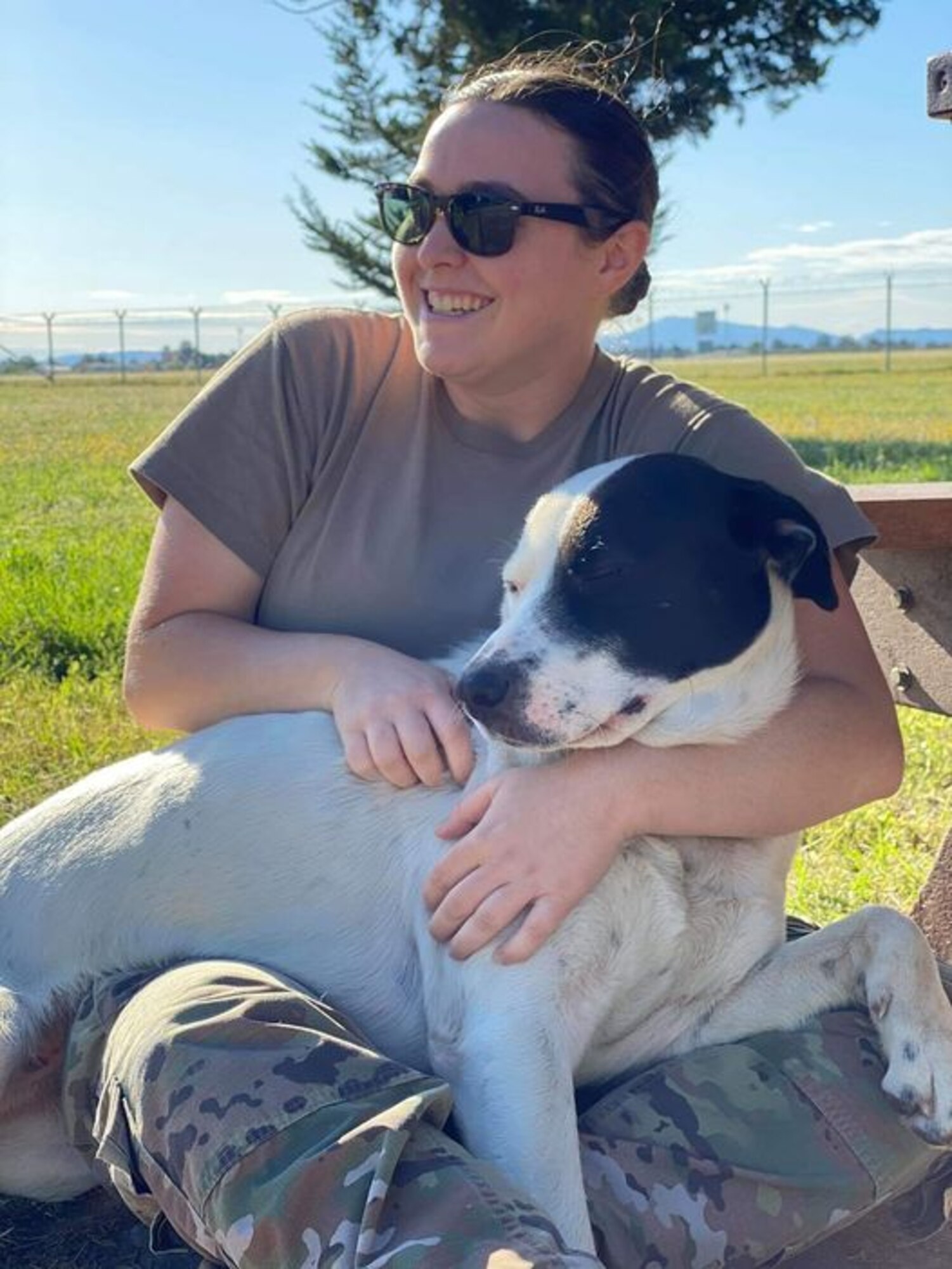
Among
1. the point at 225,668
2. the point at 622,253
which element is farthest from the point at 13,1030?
the point at 622,253

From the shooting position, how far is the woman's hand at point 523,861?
211cm

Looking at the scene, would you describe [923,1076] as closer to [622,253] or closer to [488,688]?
[488,688]

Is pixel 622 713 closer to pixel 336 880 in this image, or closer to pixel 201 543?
pixel 336 880

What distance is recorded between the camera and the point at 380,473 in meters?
2.67

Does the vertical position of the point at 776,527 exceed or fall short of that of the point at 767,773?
it exceeds it

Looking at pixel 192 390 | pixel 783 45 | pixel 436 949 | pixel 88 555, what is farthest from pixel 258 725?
pixel 192 390

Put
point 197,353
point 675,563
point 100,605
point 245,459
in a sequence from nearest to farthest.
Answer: point 675,563, point 245,459, point 100,605, point 197,353

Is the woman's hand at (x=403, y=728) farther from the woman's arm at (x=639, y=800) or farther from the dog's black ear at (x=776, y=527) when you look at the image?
the dog's black ear at (x=776, y=527)

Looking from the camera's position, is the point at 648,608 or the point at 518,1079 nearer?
the point at 518,1079

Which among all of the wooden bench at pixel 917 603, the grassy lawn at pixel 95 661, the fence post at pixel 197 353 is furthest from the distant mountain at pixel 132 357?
the wooden bench at pixel 917 603

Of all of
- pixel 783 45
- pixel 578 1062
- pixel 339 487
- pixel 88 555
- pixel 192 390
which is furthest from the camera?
pixel 192 390

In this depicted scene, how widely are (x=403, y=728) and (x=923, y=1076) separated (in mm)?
921

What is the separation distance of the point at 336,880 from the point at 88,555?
5830 mm

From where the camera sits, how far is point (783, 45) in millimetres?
16438
